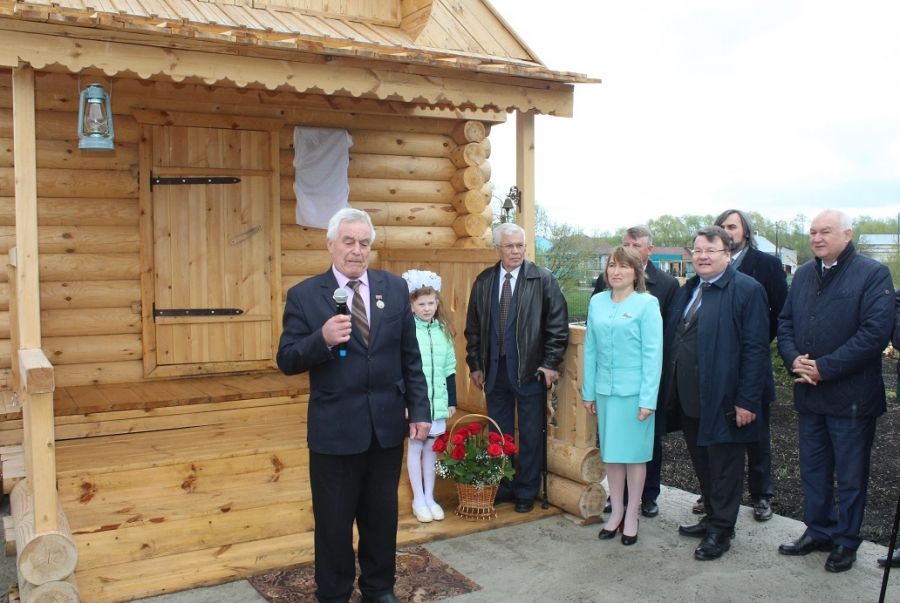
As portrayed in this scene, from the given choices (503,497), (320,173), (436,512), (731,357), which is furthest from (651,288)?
(320,173)

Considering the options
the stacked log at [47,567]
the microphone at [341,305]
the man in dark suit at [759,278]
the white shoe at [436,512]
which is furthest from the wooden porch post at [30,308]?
the man in dark suit at [759,278]

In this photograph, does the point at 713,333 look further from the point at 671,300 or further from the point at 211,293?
the point at 211,293

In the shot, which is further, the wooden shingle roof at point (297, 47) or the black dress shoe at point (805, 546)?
the black dress shoe at point (805, 546)

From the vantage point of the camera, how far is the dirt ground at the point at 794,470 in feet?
20.1

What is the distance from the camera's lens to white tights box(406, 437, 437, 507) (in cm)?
573

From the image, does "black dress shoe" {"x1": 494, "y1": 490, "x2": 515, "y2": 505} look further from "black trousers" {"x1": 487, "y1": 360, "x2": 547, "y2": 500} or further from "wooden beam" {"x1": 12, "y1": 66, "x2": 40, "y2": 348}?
"wooden beam" {"x1": 12, "y1": 66, "x2": 40, "y2": 348}

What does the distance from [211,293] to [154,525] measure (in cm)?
270

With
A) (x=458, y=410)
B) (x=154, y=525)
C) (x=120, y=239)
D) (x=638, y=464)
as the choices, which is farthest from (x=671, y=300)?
(x=120, y=239)

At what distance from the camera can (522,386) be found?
5859mm

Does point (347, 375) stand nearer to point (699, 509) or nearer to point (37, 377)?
point (37, 377)

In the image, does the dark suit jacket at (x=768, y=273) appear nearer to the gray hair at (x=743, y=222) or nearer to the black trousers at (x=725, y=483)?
the gray hair at (x=743, y=222)

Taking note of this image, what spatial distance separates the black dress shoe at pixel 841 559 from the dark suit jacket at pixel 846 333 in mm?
765

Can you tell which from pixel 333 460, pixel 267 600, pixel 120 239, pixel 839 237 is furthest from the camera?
pixel 120 239

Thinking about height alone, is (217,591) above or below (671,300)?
below
